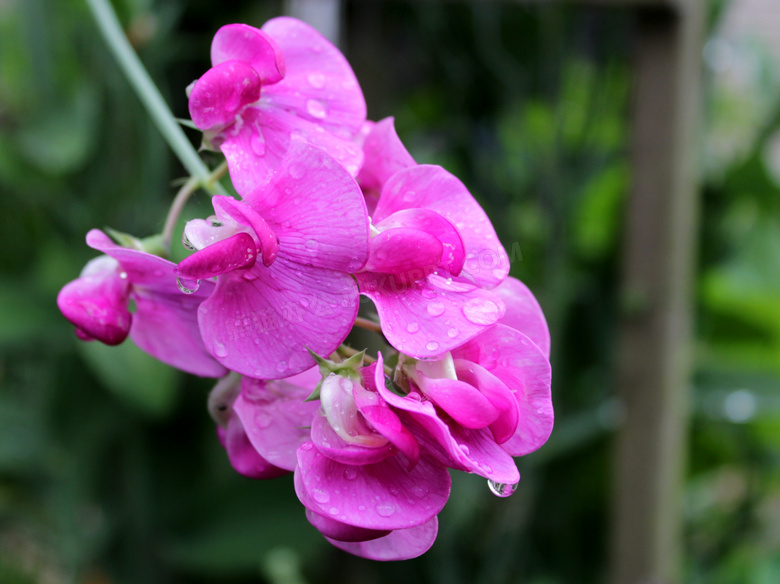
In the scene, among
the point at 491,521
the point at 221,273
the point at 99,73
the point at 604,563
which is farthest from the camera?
the point at 604,563

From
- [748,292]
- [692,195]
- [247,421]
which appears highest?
[247,421]

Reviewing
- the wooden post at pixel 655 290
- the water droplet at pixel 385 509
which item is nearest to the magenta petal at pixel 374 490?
the water droplet at pixel 385 509

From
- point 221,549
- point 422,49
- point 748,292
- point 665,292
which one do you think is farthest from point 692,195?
point 221,549

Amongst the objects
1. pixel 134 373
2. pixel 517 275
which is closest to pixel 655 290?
pixel 517 275

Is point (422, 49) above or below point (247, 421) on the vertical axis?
below

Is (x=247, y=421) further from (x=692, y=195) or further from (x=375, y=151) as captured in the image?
(x=692, y=195)

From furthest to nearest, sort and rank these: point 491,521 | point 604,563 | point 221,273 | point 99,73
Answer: point 604,563, point 491,521, point 99,73, point 221,273

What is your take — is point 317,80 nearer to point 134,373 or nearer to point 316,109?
point 316,109
